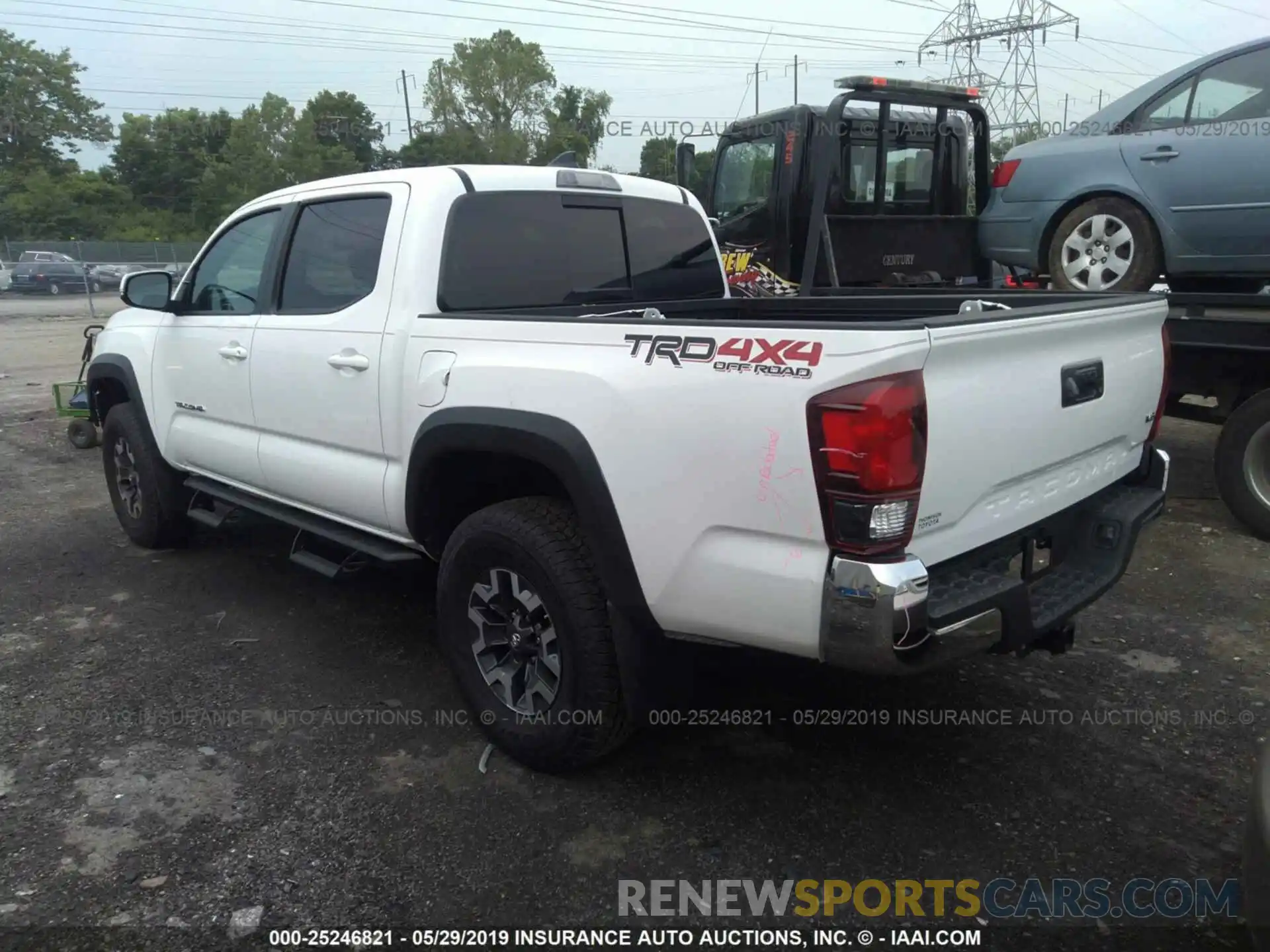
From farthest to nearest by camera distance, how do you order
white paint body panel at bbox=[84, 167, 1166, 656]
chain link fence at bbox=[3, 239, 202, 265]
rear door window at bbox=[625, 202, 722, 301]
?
chain link fence at bbox=[3, 239, 202, 265] < rear door window at bbox=[625, 202, 722, 301] < white paint body panel at bbox=[84, 167, 1166, 656]

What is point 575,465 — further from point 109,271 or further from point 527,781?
point 109,271

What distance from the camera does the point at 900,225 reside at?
7.41 meters

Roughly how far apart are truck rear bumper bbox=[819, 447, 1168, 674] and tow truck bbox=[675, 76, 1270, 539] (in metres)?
1.50

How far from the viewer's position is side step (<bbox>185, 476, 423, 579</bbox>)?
3781 mm

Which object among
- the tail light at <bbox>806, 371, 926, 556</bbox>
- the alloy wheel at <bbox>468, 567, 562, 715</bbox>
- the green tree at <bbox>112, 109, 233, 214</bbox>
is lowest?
the alloy wheel at <bbox>468, 567, 562, 715</bbox>

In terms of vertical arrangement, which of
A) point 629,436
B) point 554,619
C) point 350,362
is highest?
point 350,362

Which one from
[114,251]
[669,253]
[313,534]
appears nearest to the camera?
[313,534]

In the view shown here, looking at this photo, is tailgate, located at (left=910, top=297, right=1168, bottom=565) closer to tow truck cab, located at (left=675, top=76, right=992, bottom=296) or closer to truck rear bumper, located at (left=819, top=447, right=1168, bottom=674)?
truck rear bumper, located at (left=819, top=447, right=1168, bottom=674)

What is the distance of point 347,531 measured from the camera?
13.1 ft

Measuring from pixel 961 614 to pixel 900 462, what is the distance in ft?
1.51

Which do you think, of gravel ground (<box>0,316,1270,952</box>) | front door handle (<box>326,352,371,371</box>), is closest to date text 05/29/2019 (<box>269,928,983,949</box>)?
gravel ground (<box>0,316,1270,952</box>)

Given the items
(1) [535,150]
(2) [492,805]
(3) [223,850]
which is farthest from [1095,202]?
(1) [535,150]

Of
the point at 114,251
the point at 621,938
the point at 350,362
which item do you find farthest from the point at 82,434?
the point at 114,251

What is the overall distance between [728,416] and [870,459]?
0.38 metres
